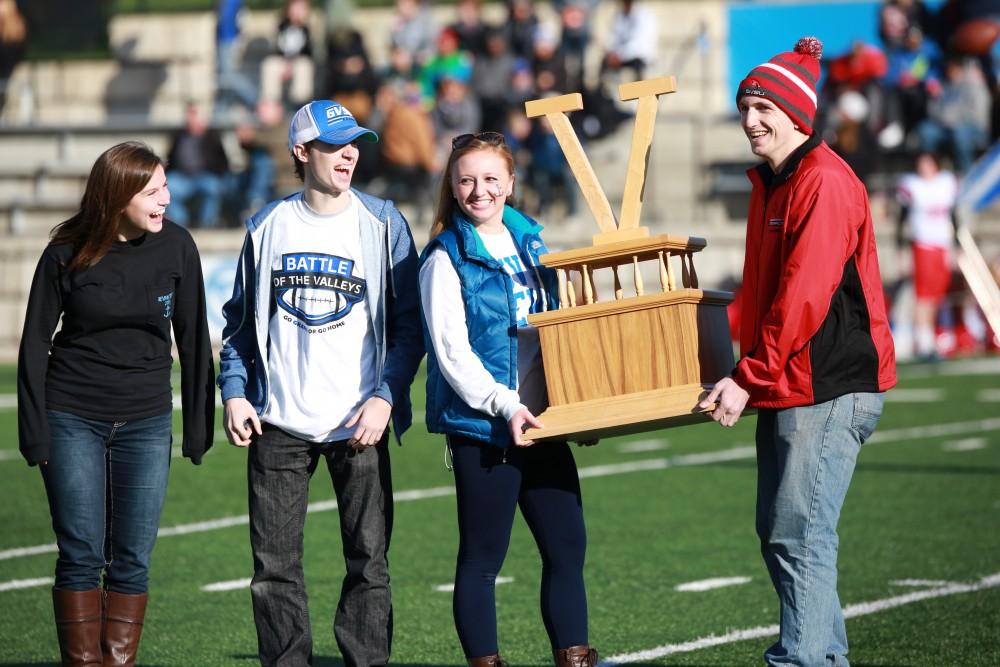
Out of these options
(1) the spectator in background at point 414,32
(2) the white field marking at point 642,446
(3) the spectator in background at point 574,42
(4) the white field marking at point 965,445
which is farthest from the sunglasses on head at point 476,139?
(1) the spectator in background at point 414,32

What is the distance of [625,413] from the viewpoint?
499 cm

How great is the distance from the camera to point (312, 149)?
5.45 meters

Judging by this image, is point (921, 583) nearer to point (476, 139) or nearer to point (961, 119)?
point (476, 139)

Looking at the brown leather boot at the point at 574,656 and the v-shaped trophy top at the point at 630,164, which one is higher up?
the v-shaped trophy top at the point at 630,164

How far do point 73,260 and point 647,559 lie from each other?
159 inches

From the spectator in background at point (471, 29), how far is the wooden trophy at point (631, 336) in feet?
58.0

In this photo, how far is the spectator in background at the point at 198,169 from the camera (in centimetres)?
2316

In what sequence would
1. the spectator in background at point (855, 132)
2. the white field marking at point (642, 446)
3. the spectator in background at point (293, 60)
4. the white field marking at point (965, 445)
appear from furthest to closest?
the spectator in background at point (293, 60) < the spectator in background at point (855, 132) < the white field marking at point (642, 446) < the white field marking at point (965, 445)

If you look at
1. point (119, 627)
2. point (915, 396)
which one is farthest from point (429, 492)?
point (915, 396)

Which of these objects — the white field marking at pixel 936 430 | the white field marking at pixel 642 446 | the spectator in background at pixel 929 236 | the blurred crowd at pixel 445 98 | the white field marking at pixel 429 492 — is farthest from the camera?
the blurred crowd at pixel 445 98

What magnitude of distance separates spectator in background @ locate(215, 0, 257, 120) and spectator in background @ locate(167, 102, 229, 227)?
6.88 ft

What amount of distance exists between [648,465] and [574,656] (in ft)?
22.9

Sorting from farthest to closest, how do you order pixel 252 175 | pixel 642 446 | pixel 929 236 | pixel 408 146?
pixel 252 175 < pixel 408 146 < pixel 929 236 < pixel 642 446

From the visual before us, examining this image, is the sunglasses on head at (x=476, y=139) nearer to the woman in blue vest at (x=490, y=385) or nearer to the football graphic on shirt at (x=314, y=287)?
the woman in blue vest at (x=490, y=385)
